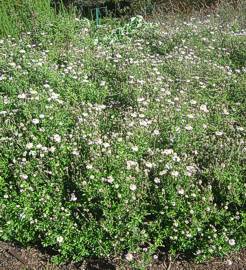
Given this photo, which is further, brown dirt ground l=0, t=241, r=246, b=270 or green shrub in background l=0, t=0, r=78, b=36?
green shrub in background l=0, t=0, r=78, b=36

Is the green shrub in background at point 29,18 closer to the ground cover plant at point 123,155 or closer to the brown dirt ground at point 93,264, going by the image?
the ground cover plant at point 123,155

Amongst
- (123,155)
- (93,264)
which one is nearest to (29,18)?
(123,155)

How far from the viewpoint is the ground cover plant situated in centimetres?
381

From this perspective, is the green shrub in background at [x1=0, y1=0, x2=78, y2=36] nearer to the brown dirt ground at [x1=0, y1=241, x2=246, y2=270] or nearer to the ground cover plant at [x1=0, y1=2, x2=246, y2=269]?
the ground cover plant at [x1=0, y1=2, x2=246, y2=269]

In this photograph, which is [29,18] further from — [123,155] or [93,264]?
[93,264]

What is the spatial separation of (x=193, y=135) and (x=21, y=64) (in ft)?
8.79

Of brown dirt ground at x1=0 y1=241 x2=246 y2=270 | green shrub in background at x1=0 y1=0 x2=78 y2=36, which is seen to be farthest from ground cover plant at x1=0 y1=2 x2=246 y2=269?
green shrub in background at x1=0 y1=0 x2=78 y2=36

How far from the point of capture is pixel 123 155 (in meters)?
4.14

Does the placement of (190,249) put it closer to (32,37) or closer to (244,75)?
(244,75)

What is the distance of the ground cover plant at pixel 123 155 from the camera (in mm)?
3807

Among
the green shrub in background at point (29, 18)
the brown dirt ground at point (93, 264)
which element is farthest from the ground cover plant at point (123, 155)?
the green shrub in background at point (29, 18)

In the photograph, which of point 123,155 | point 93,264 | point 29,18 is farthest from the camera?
point 29,18

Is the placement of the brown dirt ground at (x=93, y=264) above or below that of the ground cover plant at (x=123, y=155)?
below

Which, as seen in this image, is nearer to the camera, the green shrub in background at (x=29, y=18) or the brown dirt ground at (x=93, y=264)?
the brown dirt ground at (x=93, y=264)
